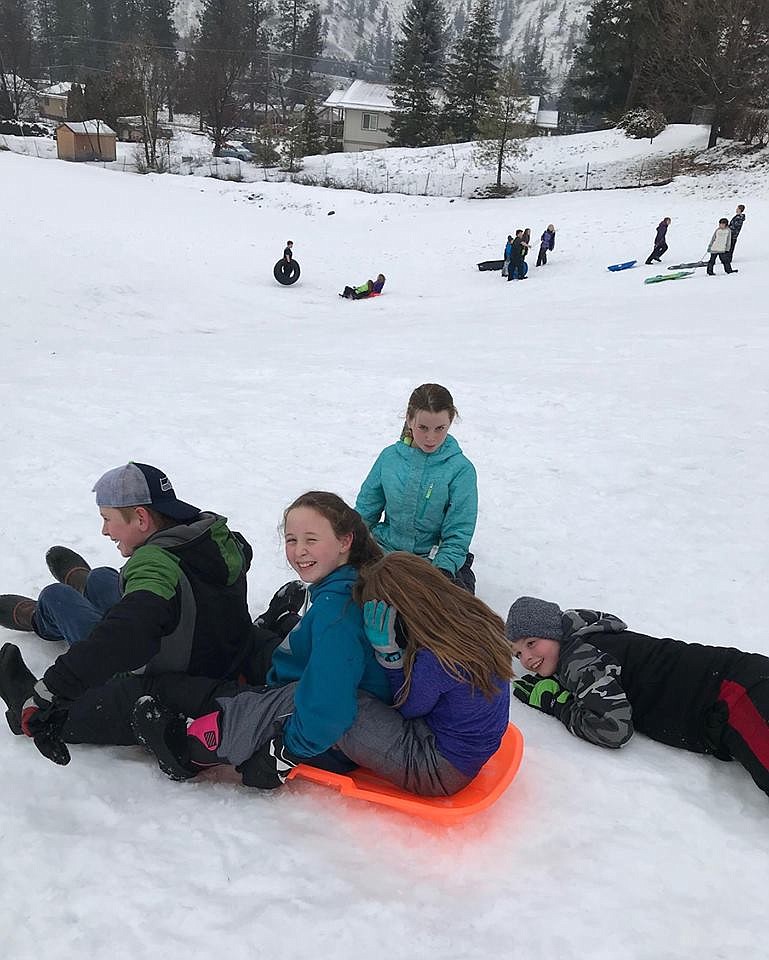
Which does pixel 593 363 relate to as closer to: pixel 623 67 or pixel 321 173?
pixel 321 173

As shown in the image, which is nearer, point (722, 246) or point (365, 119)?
point (722, 246)

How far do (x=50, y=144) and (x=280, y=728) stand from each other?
4287cm

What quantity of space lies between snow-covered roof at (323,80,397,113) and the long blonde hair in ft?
178

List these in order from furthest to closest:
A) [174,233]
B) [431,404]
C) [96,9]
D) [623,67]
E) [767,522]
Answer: [96,9], [623,67], [174,233], [767,522], [431,404]

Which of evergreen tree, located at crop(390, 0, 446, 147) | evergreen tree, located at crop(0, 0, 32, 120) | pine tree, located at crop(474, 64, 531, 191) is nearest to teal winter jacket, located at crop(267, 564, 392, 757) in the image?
pine tree, located at crop(474, 64, 531, 191)

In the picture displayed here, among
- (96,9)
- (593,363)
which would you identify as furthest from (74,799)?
(96,9)

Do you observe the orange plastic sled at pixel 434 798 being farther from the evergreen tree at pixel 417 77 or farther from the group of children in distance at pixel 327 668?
the evergreen tree at pixel 417 77

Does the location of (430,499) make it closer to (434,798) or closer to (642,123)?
(434,798)

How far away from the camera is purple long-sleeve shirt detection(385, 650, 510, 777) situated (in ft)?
7.27

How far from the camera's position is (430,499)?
3.86 metres

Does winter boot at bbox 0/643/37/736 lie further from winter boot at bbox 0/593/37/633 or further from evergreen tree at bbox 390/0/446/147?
evergreen tree at bbox 390/0/446/147

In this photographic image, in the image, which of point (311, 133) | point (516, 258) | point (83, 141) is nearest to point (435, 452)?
point (516, 258)

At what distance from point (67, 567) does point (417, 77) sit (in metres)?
46.4

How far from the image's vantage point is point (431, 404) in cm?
358
